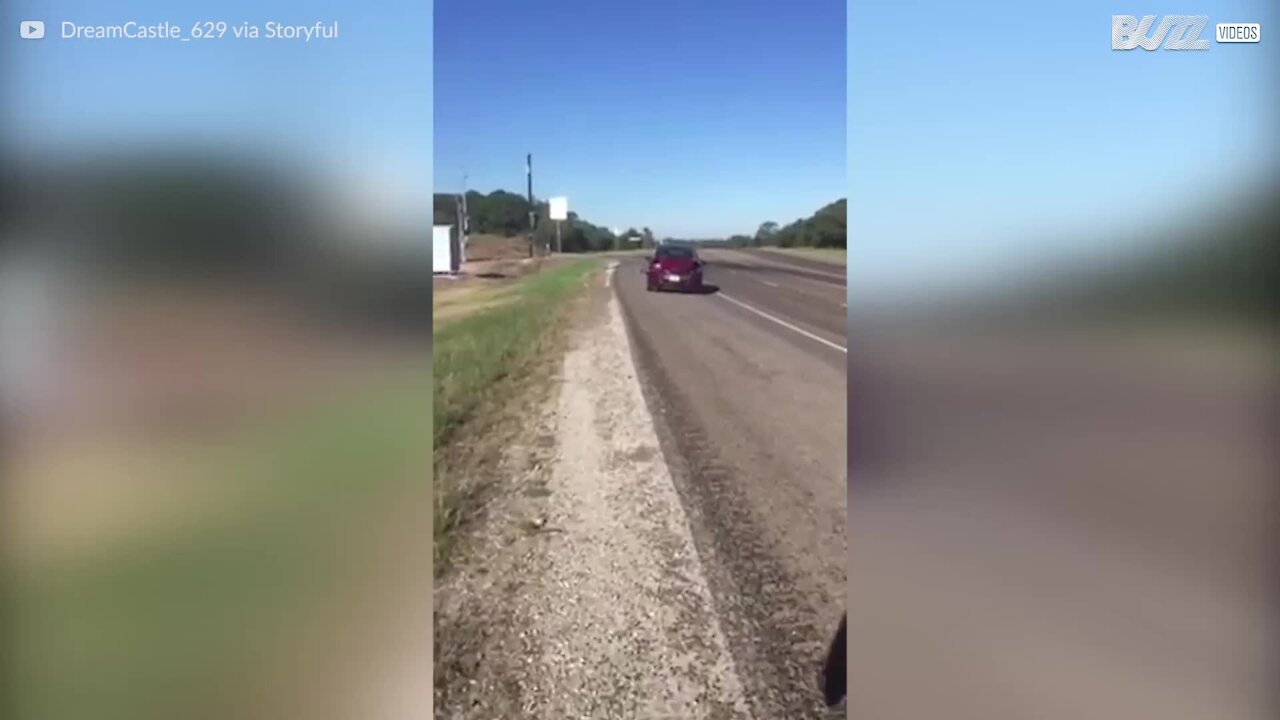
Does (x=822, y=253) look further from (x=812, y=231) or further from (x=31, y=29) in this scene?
(x=31, y=29)

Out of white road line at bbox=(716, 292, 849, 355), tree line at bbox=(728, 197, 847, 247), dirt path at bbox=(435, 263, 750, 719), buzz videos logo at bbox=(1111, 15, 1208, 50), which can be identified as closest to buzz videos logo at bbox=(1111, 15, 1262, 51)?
buzz videos logo at bbox=(1111, 15, 1208, 50)

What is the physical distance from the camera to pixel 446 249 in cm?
115

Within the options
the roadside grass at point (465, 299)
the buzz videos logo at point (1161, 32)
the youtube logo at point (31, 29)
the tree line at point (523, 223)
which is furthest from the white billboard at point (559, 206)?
the buzz videos logo at point (1161, 32)

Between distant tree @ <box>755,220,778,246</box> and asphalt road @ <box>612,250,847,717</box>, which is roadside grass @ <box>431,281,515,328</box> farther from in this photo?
distant tree @ <box>755,220,778,246</box>

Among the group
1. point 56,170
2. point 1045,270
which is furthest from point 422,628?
point 1045,270

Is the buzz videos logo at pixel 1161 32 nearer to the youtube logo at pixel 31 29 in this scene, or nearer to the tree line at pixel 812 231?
the tree line at pixel 812 231

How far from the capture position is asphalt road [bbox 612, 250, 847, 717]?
119 cm

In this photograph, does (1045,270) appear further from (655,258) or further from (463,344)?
(463,344)

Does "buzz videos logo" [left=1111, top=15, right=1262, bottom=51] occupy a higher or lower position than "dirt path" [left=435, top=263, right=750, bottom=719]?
higher

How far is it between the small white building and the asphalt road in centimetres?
32

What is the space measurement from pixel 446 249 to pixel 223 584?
0.60 meters

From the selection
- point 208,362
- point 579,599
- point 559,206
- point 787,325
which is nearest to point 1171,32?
point 787,325

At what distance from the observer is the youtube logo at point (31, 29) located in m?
1.12

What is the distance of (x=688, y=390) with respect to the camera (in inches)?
53.8
